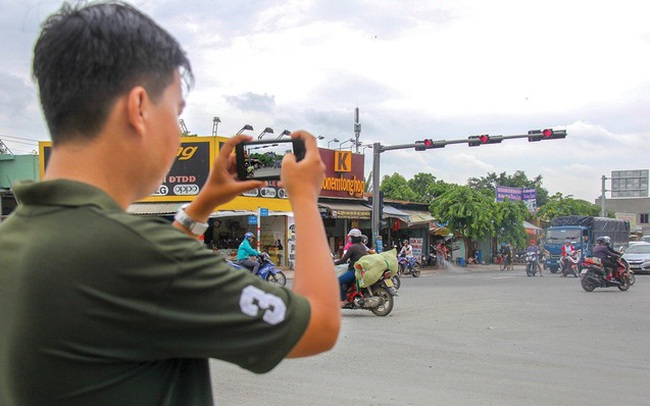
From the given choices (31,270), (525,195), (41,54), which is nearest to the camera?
(31,270)

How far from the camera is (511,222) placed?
3875cm

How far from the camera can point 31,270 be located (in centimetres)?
112

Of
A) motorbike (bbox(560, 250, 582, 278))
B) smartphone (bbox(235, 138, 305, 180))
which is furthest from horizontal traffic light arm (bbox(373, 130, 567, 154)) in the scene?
smartphone (bbox(235, 138, 305, 180))

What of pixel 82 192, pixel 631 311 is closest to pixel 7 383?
pixel 82 192

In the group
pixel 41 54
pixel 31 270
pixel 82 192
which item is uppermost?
pixel 41 54

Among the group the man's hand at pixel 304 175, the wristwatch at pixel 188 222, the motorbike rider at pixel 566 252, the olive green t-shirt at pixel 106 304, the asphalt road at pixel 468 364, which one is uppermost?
the man's hand at pixel 304 175

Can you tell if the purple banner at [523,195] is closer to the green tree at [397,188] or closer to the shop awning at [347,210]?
the green tree at [397,188]

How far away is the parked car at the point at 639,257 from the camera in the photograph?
29.1m

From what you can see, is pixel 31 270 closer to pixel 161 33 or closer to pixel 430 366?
pixel 161 33

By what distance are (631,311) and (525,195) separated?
42.3 m

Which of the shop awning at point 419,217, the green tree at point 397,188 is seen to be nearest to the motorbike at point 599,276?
the shop awning at point 419,217

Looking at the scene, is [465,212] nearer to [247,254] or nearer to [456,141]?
[456,141]

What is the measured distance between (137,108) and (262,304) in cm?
43

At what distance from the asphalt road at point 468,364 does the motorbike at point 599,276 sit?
5257mm
